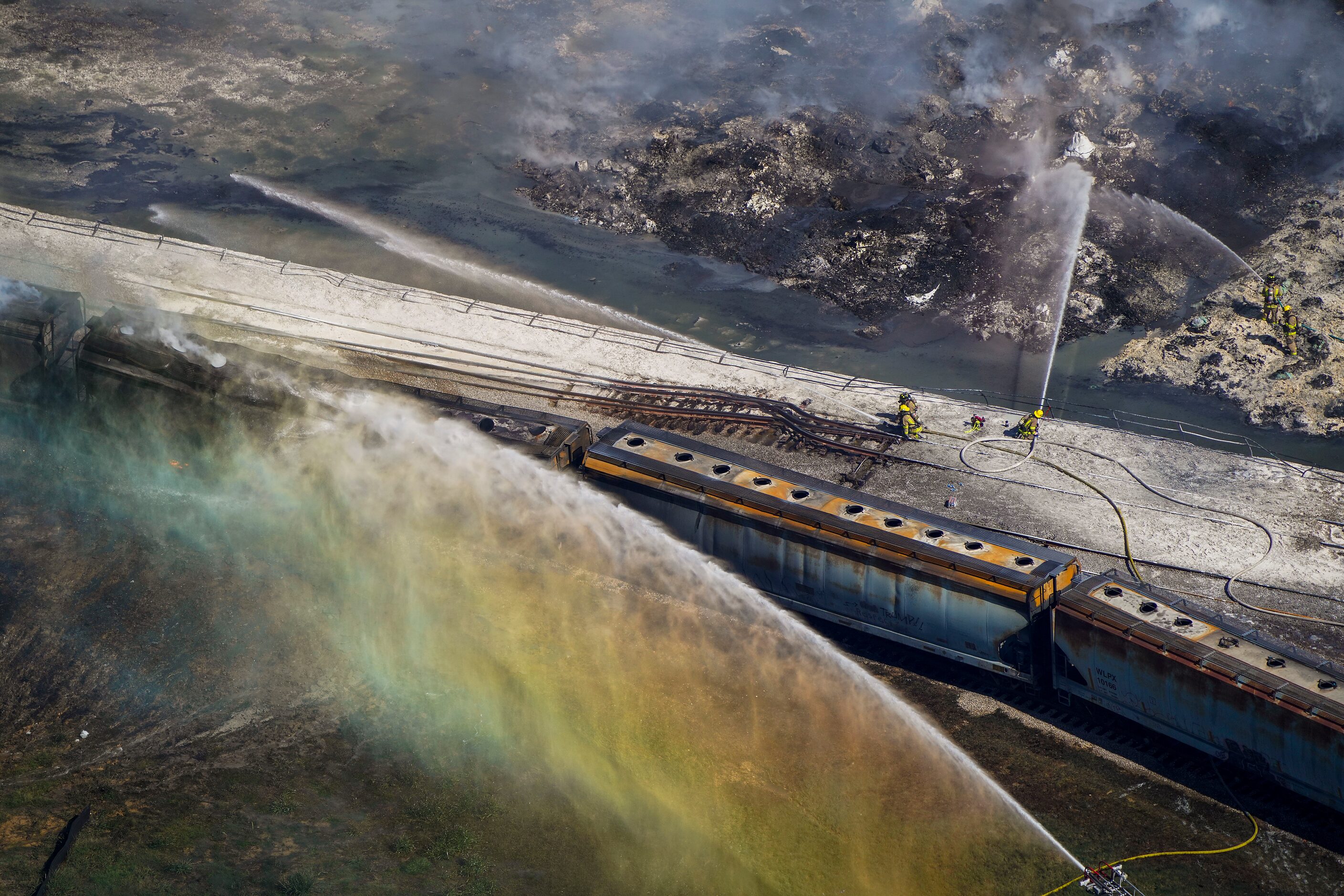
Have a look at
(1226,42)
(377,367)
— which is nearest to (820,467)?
(377,367)

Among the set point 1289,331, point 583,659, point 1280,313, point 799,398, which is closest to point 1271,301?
point 1280,313

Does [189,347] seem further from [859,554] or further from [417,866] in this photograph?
[859,554]

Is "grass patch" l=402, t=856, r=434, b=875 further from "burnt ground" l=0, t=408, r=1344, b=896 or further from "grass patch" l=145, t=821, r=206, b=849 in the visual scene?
"grass patch" l=145, t=821, r=206, b=849

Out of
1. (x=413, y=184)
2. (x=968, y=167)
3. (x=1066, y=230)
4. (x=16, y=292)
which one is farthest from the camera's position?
(x=413, y=184)

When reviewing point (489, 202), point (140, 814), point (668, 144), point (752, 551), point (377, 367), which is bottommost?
point (140, 814)

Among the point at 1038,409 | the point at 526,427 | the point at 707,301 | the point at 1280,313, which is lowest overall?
the point at 526,427

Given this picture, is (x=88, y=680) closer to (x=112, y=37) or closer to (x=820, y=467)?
(x=820, y=467)
